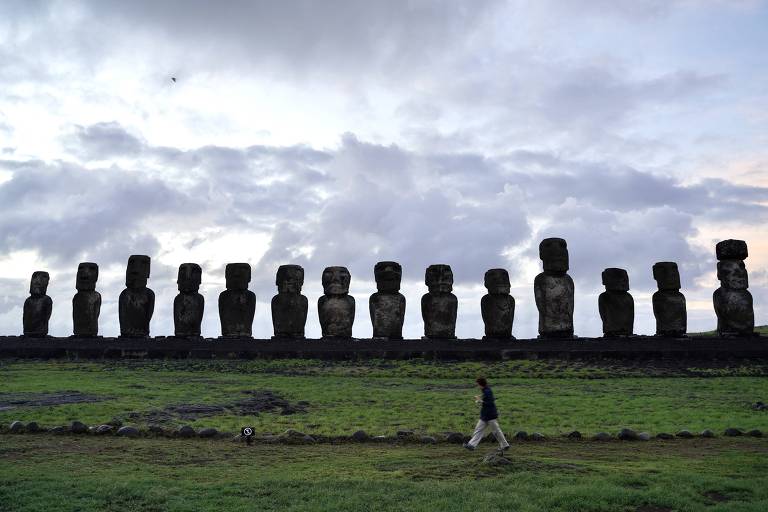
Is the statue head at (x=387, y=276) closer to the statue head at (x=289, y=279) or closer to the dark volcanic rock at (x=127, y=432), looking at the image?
the statue head at (x=289, y=279)

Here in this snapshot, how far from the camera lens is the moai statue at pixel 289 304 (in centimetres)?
2672

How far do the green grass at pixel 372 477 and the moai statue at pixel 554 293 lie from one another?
12894mm

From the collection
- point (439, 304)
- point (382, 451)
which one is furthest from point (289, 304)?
point (382, 451)

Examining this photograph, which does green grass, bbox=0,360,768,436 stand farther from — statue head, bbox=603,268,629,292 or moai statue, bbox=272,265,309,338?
statue head, bbox=603,268,629,292

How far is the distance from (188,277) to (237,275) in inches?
71.4

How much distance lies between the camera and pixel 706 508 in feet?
28.5

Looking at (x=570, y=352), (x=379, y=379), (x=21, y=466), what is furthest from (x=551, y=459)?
(x=570, y=352)

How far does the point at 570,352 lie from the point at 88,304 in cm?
1602

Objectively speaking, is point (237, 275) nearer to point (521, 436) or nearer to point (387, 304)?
point (387, 304)

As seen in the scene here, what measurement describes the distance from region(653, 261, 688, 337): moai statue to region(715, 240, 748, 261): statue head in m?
1.64

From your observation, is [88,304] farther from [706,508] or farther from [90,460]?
[706,508]

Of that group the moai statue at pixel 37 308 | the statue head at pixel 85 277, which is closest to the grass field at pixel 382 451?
the statue head at pixel 85 277

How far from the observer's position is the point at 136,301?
1103 inches

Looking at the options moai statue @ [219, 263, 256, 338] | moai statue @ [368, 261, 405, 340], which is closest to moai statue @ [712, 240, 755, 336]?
moai statue @ [368, 261, 405, 340]
